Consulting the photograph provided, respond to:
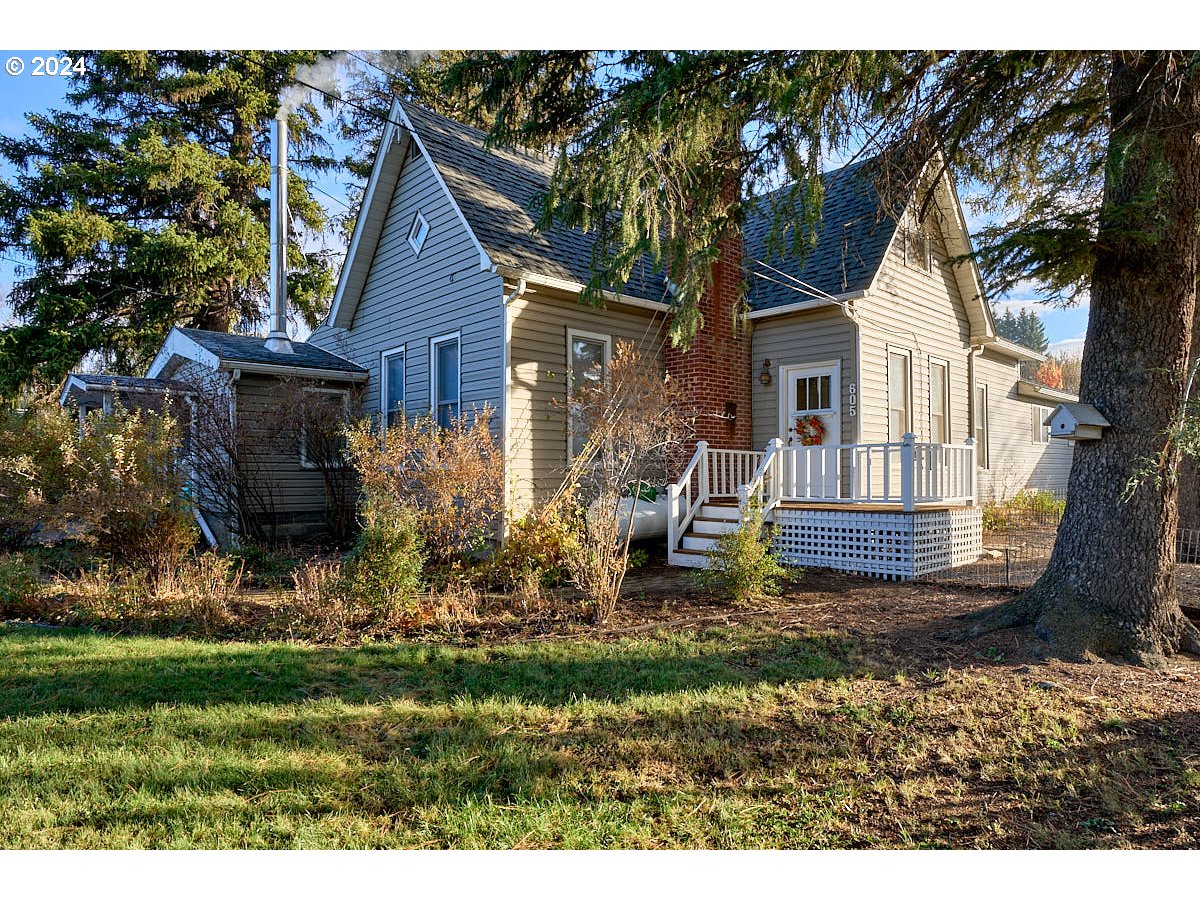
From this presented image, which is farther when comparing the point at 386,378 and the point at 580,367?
the point at 386,378

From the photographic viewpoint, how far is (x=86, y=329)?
16.6m

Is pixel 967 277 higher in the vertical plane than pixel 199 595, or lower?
higher

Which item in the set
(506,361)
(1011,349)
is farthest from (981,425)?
(506,361)

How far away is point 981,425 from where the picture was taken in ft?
46.3

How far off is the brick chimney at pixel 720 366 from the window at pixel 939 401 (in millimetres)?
3688

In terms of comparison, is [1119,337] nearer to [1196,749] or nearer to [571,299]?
[1196,749]

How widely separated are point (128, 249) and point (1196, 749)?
20458 millimetres

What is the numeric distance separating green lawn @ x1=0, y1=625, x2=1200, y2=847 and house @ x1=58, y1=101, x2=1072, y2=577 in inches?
167

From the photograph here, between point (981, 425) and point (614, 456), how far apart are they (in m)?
10.0

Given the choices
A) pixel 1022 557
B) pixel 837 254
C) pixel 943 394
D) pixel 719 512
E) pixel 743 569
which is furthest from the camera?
pixel 943 394

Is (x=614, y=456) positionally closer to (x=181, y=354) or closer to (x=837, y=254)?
(x=837, y=254)

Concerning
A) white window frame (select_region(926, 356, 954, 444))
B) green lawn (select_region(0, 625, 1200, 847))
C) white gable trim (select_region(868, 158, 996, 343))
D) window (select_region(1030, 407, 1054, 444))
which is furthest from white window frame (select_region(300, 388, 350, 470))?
window (select_region(1030, 407, 1054, 444))

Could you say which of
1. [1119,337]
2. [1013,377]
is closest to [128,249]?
[1119,337]

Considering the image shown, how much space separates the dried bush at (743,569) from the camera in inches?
265
